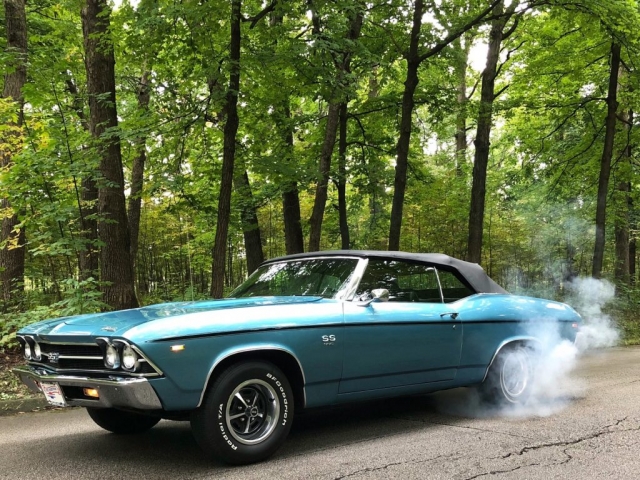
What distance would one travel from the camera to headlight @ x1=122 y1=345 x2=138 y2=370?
341 cm

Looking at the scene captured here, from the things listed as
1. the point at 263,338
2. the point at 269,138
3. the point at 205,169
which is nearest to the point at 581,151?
the point at 269,138

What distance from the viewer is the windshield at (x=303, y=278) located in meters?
4.73

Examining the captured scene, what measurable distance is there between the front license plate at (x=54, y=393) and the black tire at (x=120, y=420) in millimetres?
753

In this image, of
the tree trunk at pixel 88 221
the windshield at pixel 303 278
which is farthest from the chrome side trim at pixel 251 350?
the tree trunk at pixel 88 221

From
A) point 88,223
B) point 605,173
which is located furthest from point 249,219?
point 605,173

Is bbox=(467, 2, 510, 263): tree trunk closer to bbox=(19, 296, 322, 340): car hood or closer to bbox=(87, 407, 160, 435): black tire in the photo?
bbox=(19, 296, 322, 340): car hood

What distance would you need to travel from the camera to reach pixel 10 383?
6.37 m

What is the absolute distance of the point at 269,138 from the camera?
43.3 ft

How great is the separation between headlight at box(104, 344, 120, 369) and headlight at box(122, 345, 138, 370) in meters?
0.05

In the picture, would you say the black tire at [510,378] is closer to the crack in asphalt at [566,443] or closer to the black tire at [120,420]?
the crack in asphalt at [566,443]

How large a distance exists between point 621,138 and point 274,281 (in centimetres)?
1697

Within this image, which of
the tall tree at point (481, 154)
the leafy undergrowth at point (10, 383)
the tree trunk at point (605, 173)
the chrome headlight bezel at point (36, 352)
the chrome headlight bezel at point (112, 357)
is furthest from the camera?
the tree trunk at point (605, 173)

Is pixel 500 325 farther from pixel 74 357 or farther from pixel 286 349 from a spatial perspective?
pixel 74 357

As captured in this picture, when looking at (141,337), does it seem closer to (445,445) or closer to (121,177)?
(445,445)
